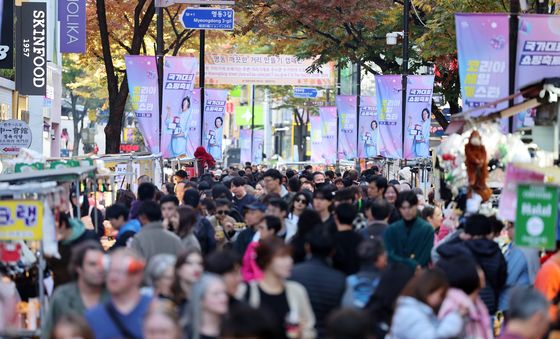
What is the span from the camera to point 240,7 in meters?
38.5

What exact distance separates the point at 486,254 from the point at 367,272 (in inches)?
91.7

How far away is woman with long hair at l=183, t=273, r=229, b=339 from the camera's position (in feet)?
27.9

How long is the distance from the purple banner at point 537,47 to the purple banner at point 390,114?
16.5 m

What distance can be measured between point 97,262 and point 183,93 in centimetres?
2098

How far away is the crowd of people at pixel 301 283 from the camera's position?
27.1 feet

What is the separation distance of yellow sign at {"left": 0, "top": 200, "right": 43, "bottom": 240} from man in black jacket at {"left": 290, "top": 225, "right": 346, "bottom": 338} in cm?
261

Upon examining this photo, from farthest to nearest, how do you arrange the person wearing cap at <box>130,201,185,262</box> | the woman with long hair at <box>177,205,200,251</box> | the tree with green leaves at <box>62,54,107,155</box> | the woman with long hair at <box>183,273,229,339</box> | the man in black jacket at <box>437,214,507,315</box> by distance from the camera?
the tree with green leaves at <box>62,54,107,155</box>, the woman with long hair at <box>177,205,200,251</box>, the person wearing cap at <box>130,201,185,262</box>, the man in black jacket at <box>437,214,507,315</box>, the woman with long hair at <box>183,273,229,339</box>

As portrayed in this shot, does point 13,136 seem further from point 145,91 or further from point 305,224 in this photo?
point 305,224

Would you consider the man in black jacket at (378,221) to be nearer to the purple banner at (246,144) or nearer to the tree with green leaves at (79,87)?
the tree with green leaves at (79,87)

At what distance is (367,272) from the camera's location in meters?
10.6

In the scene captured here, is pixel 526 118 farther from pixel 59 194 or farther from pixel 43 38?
pixel 43 38

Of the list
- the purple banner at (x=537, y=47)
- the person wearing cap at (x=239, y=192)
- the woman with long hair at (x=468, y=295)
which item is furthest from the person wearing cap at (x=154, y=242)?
the person wearing cap at (x=239, y=192)

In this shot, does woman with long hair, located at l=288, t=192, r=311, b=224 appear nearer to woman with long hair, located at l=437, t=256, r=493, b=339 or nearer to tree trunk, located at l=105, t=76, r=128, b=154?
woman with long hair, located at l=437, t=256, r=493, b=339

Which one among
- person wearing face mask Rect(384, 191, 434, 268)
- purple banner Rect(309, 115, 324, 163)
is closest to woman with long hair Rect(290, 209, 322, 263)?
person wearing face mask Rect(384, 191, 434, 268)
